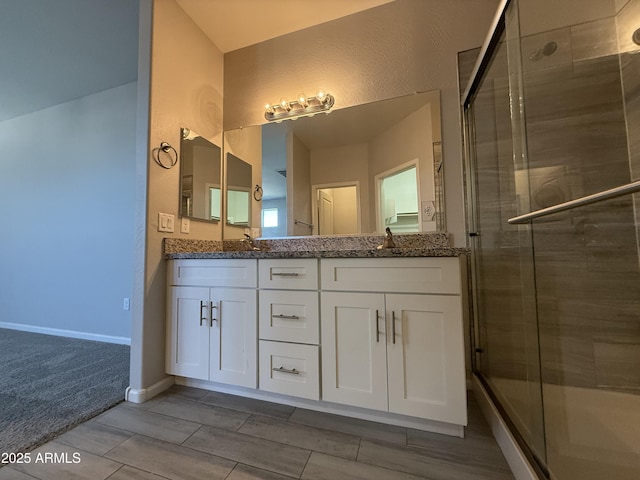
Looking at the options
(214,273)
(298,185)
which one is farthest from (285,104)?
(214,273)

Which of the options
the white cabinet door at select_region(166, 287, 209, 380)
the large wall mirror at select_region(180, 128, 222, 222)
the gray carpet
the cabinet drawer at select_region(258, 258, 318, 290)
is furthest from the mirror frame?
the gray carpet

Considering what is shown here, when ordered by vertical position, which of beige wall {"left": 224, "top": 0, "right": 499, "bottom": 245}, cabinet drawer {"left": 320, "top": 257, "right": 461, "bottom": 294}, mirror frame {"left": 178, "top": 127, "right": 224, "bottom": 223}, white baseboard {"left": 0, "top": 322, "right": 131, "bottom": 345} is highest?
beige wall {"left": 224, "top": 0, "right": 499, "bottom": 245}

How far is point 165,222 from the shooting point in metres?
1.67

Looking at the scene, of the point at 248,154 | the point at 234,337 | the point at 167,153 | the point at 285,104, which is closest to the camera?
the point at 234,337

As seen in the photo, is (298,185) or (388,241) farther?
(298,185)

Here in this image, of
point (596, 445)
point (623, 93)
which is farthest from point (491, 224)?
point (596, 445)

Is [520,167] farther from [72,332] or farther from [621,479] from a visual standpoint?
[72,332]

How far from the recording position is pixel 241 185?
2205 mm

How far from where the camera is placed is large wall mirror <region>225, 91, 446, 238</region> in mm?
1729

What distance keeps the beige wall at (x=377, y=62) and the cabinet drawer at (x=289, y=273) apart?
3.06 feet

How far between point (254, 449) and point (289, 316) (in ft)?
1.84

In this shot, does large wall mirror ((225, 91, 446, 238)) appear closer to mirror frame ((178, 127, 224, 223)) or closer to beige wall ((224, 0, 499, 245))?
beige wall ((224, 0, 499, 245))

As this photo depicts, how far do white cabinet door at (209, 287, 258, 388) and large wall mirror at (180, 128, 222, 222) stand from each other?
69cm

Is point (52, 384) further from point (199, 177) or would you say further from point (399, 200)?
point (399, 200)
